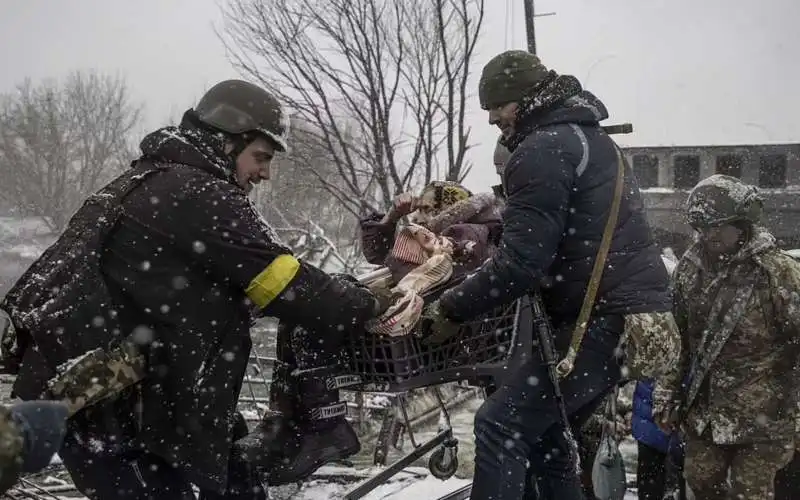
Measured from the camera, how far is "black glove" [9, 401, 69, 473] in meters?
1.67

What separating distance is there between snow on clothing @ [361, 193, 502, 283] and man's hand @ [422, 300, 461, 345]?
1.05 feet

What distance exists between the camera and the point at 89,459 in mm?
2637

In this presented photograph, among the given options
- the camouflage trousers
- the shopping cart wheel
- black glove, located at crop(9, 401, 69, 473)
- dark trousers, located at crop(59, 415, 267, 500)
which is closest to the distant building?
the camouflage trousers

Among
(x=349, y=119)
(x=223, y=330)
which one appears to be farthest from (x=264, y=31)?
(x=223, y=330)

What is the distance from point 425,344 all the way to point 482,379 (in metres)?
0.43

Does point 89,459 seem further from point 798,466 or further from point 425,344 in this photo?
point 798,466

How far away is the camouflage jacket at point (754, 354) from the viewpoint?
13.2 feet

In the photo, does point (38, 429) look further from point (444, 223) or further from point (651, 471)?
point (651, 471)

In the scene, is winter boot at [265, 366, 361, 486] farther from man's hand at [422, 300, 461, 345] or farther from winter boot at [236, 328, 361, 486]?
man's hand at [422, 300, 461, 345]

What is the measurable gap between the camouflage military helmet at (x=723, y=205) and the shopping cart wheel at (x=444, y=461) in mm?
1900

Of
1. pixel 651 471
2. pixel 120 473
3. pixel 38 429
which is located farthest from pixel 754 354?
pixel 38 429

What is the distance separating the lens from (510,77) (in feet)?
10.5

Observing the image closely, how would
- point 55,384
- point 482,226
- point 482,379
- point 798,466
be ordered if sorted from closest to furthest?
point 55,384 < point 482,379 < point 482,226 < point 798,466

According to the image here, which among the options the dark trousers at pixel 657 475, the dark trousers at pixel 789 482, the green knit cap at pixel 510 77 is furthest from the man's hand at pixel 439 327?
the dark trousers at pixel 789 482
